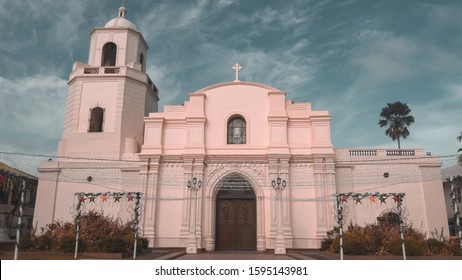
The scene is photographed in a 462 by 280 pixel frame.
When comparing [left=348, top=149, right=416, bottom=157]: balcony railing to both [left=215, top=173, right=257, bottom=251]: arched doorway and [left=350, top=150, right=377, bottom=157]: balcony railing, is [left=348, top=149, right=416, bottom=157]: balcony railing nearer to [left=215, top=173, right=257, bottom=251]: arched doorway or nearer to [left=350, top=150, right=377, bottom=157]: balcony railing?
[left=350, top=150, right=377, bottom=157]: balcony railing

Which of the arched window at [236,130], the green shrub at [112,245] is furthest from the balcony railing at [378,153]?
the green shrub at [112,245]

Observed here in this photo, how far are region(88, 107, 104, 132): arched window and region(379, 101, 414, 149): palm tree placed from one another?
23397 millimetres

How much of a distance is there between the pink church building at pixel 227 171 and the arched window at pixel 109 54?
2256 mm

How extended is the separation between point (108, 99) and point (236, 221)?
11.0 metres

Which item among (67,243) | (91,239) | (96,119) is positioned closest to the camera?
(67,243)

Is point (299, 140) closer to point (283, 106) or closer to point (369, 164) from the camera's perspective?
point (283, 106)

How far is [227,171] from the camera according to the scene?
71.1 ft

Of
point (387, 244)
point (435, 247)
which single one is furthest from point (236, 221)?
point (435, 247)

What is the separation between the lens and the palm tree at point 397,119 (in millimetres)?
33281

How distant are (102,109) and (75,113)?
5.40 feet

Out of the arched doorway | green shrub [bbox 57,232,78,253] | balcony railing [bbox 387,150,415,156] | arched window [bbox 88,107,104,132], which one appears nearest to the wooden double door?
the arched doorway

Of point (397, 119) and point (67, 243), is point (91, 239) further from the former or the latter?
point (397, 119)

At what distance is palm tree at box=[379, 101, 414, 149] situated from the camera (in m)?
33.3

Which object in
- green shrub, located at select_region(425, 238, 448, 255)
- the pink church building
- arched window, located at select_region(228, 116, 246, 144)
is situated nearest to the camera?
green shrub, located at select_region(425, 238, 448, 255)
